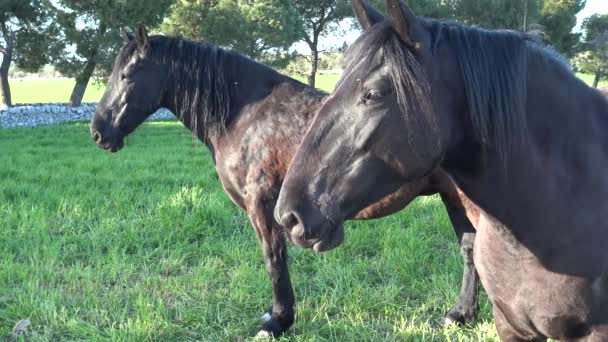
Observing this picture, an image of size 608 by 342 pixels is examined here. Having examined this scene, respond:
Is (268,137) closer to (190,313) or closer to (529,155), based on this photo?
(190,313)

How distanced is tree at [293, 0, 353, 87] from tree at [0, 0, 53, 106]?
549 inches

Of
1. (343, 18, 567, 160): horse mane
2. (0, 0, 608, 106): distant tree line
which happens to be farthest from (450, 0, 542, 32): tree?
(343, 18, 567, 160): horse mane

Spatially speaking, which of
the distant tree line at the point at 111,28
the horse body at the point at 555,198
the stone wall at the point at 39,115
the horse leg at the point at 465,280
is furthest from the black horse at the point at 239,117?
the distant tree line at the point at 111,28

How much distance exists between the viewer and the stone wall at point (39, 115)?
15469 mm

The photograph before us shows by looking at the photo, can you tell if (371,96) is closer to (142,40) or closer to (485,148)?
(485,148)

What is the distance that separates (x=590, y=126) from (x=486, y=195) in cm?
39

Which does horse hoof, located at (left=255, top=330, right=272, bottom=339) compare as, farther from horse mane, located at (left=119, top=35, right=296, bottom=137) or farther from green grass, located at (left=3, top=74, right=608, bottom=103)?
green grass, located at (left=3, top=74, right=608, bottom=103)

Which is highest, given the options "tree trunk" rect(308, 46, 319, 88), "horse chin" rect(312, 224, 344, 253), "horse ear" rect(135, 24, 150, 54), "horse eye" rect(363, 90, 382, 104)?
"tree trunk" rect(308, 46, 319, 88)

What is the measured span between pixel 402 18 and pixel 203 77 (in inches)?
Result: 98.4

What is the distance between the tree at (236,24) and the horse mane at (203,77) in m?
16.3

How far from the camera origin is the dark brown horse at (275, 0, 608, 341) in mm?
1384

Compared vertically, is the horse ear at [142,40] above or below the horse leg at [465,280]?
above

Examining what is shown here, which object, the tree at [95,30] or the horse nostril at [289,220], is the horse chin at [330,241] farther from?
the tree at [95,30]

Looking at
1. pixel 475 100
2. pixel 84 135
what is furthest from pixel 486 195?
pixel 84 135
